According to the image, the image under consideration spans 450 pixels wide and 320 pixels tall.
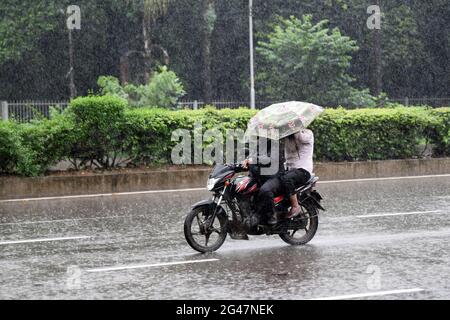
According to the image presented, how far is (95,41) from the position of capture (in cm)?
4631

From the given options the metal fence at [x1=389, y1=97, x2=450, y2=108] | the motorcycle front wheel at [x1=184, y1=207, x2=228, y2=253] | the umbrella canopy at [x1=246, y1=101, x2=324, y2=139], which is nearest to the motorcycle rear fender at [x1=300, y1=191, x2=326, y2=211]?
the umbrella canopy at [x1=246, y1=101, x2=324, y2=139]

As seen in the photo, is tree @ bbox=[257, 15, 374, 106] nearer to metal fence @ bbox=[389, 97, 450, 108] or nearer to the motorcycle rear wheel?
metal fence @ bbox=[389, 97, 450, 108]

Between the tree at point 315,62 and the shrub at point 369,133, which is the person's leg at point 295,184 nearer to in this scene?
the shrub at point 369,133

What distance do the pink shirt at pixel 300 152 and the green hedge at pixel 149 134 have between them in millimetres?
7604

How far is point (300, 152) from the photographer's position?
1071 cm

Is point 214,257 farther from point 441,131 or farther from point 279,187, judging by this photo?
point 441,131

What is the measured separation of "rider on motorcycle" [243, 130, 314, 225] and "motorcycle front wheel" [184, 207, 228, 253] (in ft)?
1.68

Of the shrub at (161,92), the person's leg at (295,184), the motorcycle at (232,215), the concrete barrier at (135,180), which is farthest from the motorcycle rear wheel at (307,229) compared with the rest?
the shrub at (161,92)

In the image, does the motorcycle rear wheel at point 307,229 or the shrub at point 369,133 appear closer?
the motorcycle rear wheel at point 307,229

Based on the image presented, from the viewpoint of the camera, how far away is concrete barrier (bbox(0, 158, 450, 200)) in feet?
54.9

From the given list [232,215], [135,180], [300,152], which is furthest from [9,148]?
[300,152]

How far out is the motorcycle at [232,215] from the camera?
401 inches
